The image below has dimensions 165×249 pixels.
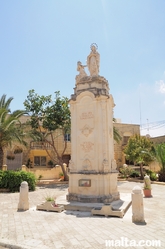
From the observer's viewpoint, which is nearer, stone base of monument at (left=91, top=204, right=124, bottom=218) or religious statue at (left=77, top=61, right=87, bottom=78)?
stone base of monument at (left=91, top=204, right=124, bottom=218)

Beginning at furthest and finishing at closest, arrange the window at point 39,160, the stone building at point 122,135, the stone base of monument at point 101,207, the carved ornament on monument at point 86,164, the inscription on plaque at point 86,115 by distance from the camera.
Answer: the stone building at point 122,135 → the window at point 39,160 → the inscription on plaque at point 86,115 → the carved ornament on monument at point 86,164 → the stone base of monument at point 101,207

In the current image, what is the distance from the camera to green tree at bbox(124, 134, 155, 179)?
71.1 ft

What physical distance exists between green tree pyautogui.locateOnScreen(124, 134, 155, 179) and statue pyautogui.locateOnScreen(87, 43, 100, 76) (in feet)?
41.7

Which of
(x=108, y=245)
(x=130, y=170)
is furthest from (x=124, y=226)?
(x=130, y=170)

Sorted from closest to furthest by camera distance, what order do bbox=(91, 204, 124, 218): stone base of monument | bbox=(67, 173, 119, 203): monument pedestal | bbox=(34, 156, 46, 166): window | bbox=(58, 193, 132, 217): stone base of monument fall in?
1. bbox=(91, 204, 124, 218): stone base of monument
2. bbox=(58, 193, 132, 217): stone base of monument
3. bbox=(67, 173, 119, 203): monument pedestal
4. bbox=(34, 156, 46, 166): window

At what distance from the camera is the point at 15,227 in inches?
262

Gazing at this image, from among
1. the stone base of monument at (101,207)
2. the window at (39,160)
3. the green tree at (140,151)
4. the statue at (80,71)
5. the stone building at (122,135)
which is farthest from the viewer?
the stone building at (122,135)

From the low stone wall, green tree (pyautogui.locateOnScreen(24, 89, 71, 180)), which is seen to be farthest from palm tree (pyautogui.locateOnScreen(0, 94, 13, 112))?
the low stone wall

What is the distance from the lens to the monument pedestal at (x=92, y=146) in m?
9.80

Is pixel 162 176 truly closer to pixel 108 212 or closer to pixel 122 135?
pixel 122 135

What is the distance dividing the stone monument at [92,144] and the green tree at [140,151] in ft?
Answer: 39.2

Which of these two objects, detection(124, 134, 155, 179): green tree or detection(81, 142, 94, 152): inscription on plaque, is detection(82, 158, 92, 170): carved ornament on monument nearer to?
detection(81, 142, 94, 152): inscription on plaque

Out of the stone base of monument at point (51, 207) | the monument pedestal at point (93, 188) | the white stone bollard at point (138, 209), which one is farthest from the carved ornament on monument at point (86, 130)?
the white stone bollard at point (138, 209)

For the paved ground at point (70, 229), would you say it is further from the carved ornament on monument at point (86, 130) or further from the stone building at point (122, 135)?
the stone building at point (122, 135)
